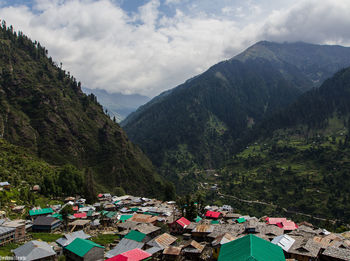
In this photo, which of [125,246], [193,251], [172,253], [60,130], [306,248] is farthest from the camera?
[60,130]

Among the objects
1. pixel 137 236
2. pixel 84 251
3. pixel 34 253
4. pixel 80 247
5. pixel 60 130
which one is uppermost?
pixel 60 130

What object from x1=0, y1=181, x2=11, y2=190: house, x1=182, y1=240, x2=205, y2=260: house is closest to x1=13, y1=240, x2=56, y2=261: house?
x1=182, y1=240, x2=205, y2=260: house

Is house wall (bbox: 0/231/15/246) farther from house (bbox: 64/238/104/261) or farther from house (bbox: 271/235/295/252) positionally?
house (bbox: 271/235/295/252)

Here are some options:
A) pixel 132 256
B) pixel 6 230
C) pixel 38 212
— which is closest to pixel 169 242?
pixel 132 256

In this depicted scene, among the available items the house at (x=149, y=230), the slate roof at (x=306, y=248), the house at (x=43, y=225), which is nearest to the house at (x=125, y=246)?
the house at (x=149, y=230)

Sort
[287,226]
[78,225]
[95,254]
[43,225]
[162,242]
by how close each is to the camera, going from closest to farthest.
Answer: [95,254], [162,242], [43,225], [78,225], [287,226]

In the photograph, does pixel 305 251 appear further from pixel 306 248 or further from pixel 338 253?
pixel 338 253

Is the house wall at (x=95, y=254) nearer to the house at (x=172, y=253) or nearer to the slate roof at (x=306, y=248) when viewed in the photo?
the house at (x=172, y=253)
